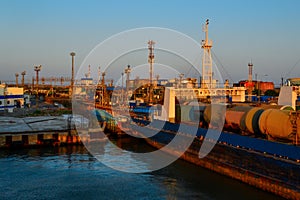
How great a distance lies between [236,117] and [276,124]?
369 centimetres

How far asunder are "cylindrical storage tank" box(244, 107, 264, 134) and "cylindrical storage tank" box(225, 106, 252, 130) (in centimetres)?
50

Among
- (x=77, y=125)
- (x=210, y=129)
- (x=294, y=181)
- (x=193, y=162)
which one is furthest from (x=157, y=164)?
(x=77, y=125)

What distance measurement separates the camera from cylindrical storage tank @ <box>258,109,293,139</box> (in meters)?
15.3

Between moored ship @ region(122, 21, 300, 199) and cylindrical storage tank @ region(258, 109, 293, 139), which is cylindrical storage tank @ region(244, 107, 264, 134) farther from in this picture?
cylindrical storage tank @ region(258, 109, 293, 139)

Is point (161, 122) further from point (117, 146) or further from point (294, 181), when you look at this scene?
point (294, 181)

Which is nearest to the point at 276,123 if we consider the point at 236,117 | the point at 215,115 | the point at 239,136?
the point at 239,136

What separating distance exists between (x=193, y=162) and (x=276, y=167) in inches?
291

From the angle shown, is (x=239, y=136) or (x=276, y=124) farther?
(x=239, y=136)

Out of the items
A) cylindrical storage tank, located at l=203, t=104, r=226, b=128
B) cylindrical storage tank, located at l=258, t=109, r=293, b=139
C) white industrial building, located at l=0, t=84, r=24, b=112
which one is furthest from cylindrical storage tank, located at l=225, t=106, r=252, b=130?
white industrial building, located at l=0, t=84, r=24, b=112

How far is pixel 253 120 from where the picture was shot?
1766 cm

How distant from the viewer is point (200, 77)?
30.9 meters

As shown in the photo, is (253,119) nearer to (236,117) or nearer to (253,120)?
(253,120)

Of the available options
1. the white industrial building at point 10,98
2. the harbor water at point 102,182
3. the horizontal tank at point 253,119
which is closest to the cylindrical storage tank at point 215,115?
the horizontal tank at point 253,119

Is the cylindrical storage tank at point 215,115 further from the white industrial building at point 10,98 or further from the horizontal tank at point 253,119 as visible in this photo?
the white industrial building at point 10,98
